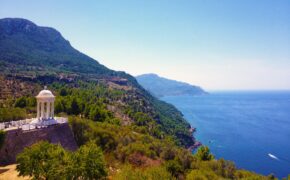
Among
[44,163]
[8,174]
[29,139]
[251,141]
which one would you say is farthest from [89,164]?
[251,141]

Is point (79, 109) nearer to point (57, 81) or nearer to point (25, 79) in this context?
point (25, 79)

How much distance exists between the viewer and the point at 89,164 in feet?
76.4

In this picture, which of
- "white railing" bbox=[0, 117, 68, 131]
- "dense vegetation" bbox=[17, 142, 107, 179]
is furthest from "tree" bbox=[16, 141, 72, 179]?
"white railing" bbox=[0, 117, 68, 131]

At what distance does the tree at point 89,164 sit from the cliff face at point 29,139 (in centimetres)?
995

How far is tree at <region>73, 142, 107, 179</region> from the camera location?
888 inches

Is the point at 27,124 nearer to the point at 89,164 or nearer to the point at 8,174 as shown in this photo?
the point at 8,174

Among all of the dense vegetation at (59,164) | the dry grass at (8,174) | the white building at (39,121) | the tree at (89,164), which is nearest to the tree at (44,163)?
the dense vegetation at (59,164)

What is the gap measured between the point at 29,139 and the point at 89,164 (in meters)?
12.7

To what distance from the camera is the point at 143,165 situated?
113ft

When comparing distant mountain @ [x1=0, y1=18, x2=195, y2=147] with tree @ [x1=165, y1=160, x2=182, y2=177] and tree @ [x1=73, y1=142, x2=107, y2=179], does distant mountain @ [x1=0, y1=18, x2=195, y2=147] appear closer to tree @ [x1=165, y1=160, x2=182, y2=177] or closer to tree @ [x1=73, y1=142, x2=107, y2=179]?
tree @ [x1=165, y1=160, x2=182, y2=177]

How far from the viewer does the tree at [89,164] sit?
22.6 meters

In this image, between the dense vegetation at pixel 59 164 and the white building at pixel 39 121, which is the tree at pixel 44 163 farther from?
the white building at pixel 39 121

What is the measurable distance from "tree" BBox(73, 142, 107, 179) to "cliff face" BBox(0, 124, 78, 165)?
9946 millimetres

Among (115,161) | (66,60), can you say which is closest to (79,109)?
(115,161)
